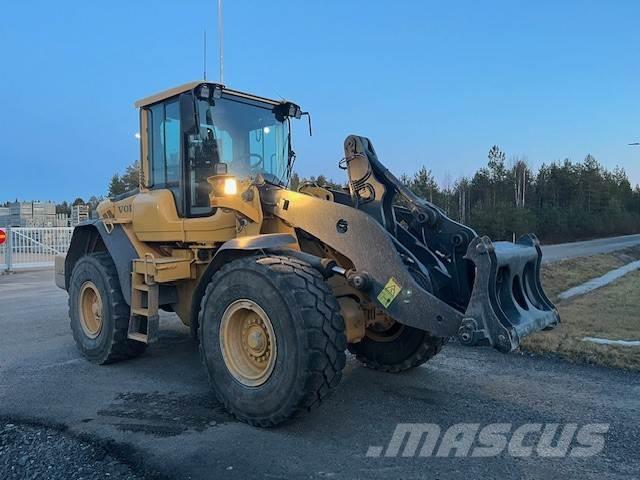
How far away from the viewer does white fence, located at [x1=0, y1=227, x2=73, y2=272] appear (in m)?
18.2

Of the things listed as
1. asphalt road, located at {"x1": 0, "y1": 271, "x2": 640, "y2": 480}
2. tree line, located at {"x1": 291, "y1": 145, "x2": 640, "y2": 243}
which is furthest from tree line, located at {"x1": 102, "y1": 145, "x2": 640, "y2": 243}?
asphalt road, located at {"x1": 0, "y1": 271, "x2": 640, "y2": 480}

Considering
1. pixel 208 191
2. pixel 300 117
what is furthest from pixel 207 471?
pixel 300 117

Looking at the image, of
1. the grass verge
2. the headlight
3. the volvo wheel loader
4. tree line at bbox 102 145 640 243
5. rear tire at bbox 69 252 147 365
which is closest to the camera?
the volvo wheel loader

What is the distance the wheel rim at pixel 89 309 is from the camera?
620 centimetres

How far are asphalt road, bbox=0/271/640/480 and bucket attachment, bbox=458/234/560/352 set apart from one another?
81 cm

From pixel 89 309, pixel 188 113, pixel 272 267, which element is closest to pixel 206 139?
pixel 188 113

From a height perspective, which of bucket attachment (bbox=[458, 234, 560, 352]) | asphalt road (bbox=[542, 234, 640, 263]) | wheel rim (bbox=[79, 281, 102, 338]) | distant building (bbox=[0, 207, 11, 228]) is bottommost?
asphalt road (bbox=[542, 234, 640, 263])

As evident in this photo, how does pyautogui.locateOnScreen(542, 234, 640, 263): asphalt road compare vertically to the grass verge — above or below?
above

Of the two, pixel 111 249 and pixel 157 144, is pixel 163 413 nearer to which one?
pixel 111 249

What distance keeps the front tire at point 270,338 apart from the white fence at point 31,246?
1570 cm

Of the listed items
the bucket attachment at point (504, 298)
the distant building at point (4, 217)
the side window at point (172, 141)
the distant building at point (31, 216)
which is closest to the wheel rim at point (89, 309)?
the side window at point (172, 141)

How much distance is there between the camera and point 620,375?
565 centimetres

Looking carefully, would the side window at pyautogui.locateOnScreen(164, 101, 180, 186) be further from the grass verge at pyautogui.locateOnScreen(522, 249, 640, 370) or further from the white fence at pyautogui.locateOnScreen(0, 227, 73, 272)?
the white fence at pyautogui.locateOnScreen(0, 227, 73, 272)

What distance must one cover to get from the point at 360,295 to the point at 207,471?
1.85 m
